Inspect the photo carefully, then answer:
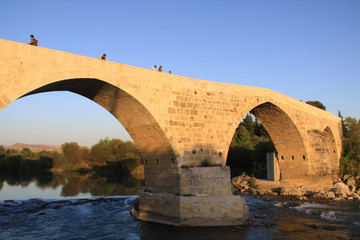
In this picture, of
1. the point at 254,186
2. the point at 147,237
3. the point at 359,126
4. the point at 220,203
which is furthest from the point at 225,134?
the point at 359,126

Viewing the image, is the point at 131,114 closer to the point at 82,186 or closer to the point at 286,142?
the point at 286,142

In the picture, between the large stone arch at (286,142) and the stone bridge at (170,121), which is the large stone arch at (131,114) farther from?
the large stone arch at (286,142)

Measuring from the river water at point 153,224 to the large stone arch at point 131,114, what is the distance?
1943mm

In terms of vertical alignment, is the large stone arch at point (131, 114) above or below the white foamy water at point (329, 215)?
above

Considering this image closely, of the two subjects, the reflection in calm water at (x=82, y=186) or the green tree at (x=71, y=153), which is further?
the green tree at (x=71, y=153)

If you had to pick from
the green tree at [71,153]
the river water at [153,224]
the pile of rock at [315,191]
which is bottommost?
the river water at [153,224]

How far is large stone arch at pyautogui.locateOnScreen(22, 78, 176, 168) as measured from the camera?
7559 millimetres

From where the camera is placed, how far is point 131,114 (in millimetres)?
8500

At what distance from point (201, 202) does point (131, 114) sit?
2921 mm

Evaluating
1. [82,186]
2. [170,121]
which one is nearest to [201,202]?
[170,121]

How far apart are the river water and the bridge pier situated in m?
0.24

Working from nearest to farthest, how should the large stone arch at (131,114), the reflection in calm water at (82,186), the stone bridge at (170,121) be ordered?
the stone bridge at (170,121), the large stone arch at (131,114), the reflection in calm water at (82,186)

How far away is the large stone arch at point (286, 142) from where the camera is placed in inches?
539

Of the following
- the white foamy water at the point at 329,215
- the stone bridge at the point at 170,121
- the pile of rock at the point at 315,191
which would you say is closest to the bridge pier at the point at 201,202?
the stone bridge at the point at 170,121
